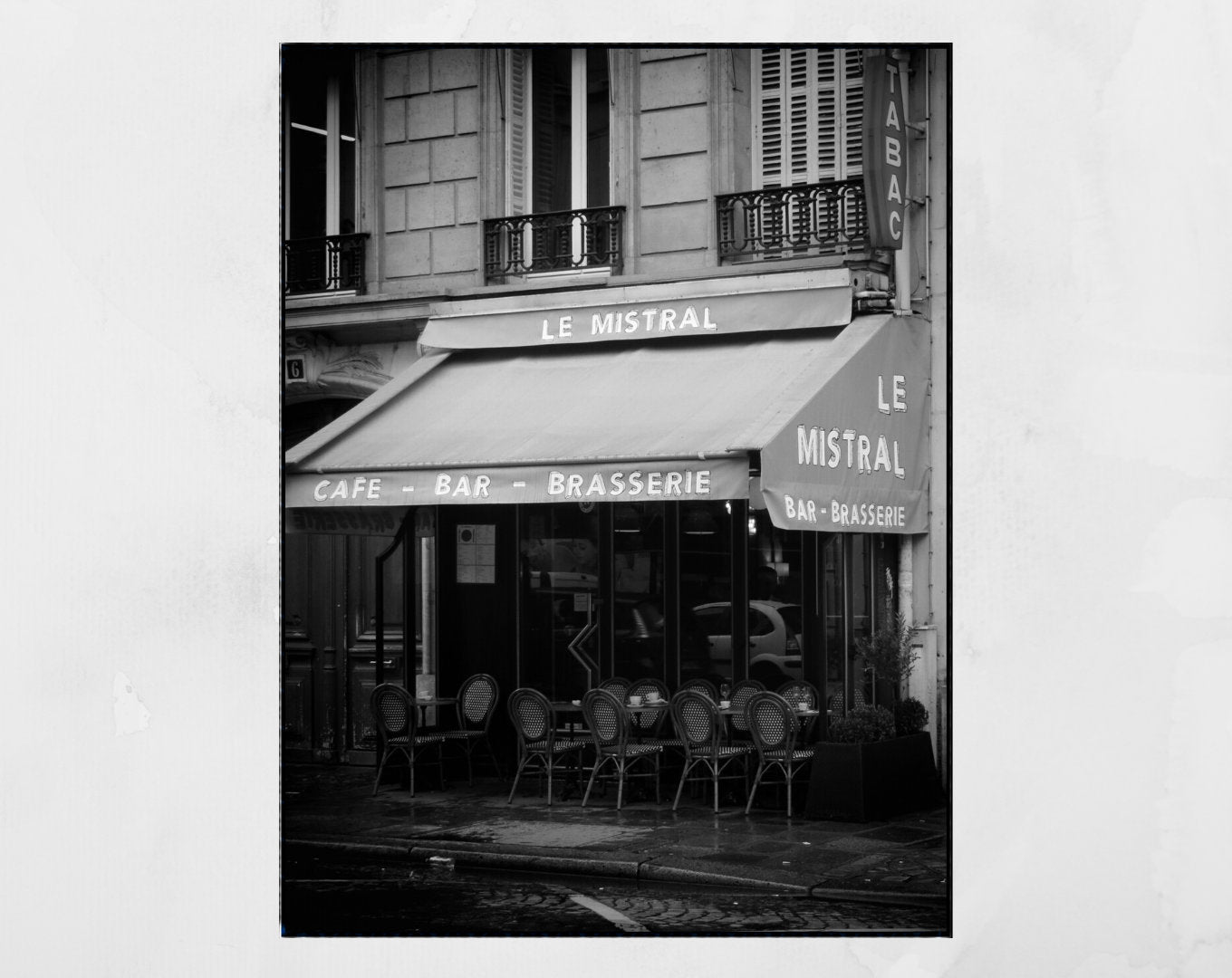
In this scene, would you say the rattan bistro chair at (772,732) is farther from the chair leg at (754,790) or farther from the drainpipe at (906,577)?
the drainpipe at (906,577)

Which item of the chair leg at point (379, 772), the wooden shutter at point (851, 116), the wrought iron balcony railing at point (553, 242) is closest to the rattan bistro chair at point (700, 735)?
the chair leg at point (379, 772)

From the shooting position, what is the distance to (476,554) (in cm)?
1447

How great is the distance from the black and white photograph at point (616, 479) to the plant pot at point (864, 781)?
3cm

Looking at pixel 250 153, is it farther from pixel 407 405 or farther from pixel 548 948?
pixel 407 405

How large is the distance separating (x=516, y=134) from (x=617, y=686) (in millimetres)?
5257

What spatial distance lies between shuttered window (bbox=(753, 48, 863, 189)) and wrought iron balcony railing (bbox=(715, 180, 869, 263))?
265 millimetres

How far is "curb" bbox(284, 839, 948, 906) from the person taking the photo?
8641mm

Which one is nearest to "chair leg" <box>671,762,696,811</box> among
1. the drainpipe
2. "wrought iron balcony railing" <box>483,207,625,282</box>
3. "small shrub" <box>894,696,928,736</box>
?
"small shrub" <box>894,696,928,736</box>

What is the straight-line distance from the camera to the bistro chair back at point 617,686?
12812 millimetres

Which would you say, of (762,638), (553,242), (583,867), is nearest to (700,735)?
(762,638)

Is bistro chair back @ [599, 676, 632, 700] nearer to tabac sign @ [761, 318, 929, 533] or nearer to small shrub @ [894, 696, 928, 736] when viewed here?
small shrub @ [894, 696, 928, 736]

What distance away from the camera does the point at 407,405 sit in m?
13.0
